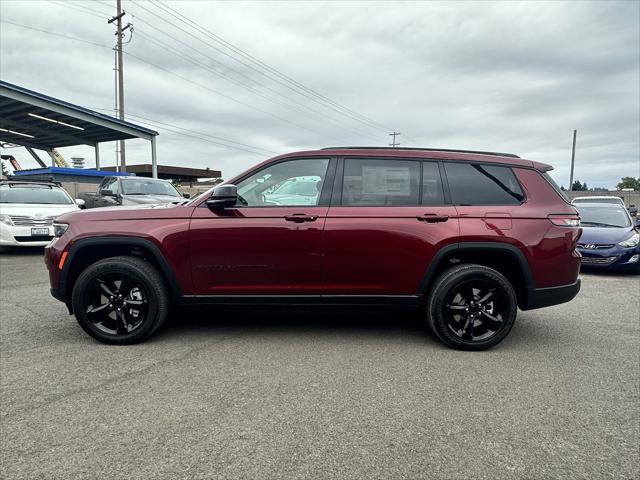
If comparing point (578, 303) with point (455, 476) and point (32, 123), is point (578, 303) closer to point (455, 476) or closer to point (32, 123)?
point (455, 476)

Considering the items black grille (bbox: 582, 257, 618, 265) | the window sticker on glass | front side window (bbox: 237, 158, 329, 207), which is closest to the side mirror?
front side window (bbox: 237, 158, 329, 207)

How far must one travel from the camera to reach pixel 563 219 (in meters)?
3.67

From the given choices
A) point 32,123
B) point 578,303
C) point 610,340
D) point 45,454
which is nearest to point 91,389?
point 45,454

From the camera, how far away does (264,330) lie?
13.5 feet

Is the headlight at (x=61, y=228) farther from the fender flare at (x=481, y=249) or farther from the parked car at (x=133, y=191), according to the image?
the parked car at (x=133, y=191)

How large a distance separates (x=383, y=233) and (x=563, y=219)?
1.65m

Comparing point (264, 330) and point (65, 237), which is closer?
point (65, 237)

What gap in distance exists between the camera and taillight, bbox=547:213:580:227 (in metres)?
3.65

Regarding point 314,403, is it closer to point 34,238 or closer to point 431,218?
point 431,218

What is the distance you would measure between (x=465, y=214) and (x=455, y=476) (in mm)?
2247

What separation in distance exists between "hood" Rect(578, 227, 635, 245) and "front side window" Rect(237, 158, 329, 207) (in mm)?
6666

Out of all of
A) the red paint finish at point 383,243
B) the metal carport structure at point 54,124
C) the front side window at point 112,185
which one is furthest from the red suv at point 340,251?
the metal carport structure at point 54,124

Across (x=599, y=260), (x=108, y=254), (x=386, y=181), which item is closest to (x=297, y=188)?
(x=386, y=181)

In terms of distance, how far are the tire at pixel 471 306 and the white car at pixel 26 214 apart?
855 centimetres
